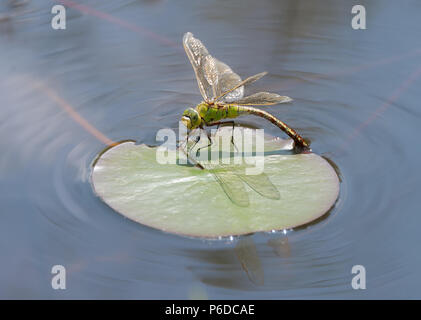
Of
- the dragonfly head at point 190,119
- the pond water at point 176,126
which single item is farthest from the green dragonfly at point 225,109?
the pond water at point 176,126

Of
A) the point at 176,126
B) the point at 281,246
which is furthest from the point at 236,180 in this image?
the point at 176,126

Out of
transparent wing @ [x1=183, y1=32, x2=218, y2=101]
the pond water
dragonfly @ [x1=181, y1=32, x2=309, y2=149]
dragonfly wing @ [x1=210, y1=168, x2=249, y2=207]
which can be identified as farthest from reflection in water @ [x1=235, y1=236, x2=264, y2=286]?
transparent wing @ [x1=183, y1=32, x2=218, y2=101]

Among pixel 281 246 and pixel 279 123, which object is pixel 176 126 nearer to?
pixel 279 123

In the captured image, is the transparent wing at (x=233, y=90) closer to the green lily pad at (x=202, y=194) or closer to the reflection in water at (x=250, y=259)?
the green lily pad at (x=202, y=194)

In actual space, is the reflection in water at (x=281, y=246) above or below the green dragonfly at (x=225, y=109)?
below

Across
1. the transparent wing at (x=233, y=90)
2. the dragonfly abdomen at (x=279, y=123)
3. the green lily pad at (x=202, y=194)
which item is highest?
the transparent wing at (x=233, y=90)

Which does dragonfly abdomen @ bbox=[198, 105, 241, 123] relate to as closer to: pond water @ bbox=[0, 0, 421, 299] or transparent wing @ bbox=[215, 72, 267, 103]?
transparent wing @ bbox=[215, 72, 267, 103]

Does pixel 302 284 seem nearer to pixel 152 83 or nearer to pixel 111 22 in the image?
pixel 152 83

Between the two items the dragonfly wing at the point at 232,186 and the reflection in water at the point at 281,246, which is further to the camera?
the dragonfly wing at the point at 232,186
